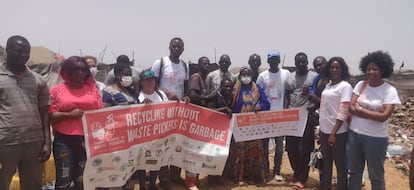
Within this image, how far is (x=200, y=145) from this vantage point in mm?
5523

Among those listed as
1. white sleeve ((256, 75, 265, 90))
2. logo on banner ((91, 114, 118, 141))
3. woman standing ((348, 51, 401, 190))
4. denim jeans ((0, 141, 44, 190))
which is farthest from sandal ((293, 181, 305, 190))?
denim jeans ((0, 141, 44, 190))

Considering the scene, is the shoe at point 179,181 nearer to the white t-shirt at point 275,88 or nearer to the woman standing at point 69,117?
the white t-shirt at point 275,88

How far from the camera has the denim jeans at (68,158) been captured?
396 cm

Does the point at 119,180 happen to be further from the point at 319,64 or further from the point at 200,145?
the point at 319,64

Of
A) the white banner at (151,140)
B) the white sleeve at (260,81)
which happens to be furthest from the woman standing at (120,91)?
the white sleeve at (260,81)

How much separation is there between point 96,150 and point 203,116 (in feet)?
5.87

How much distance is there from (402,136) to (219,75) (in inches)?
320

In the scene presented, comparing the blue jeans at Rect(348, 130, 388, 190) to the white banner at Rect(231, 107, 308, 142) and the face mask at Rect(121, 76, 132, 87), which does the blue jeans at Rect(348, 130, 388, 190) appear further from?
the face mask at Rect(121, 76, 132, 87)

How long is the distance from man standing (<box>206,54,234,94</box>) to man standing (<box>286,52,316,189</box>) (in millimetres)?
1126

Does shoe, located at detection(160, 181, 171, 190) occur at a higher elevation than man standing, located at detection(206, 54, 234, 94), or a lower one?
lower

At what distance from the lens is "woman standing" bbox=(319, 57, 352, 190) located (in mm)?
4922

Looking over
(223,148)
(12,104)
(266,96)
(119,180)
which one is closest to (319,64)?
(266,96)

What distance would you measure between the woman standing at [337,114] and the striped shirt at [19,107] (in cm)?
371

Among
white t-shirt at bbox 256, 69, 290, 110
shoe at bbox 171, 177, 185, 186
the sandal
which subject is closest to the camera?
shoe at bbox 171, 177, 185, 186
